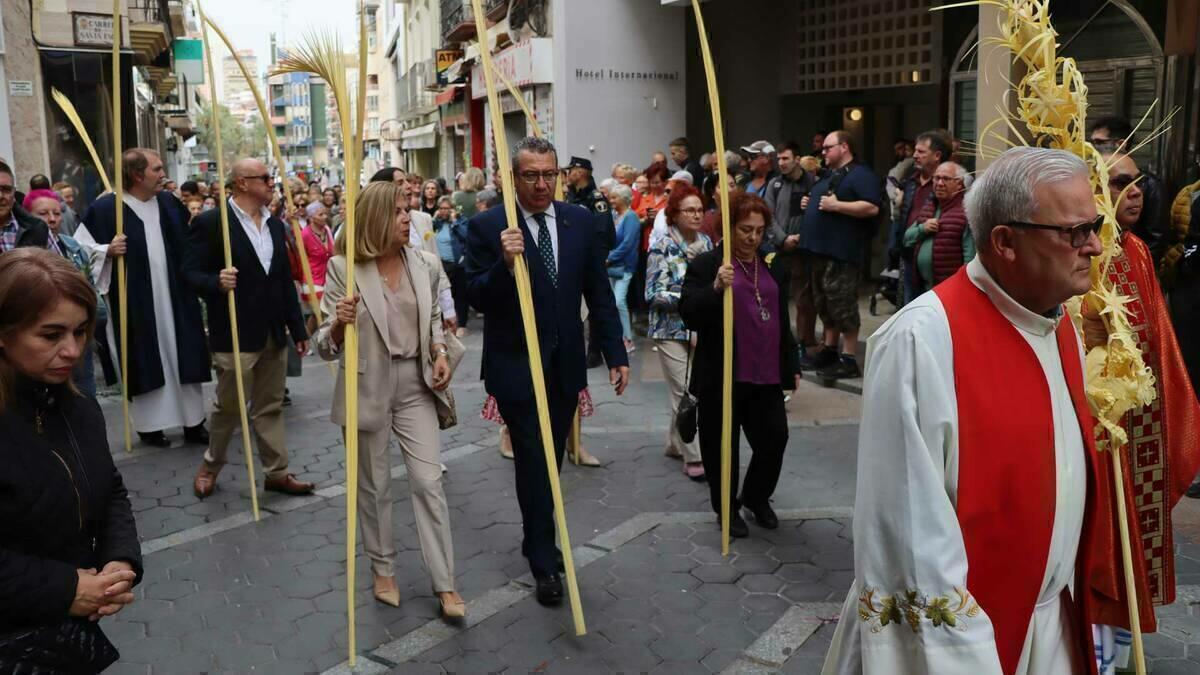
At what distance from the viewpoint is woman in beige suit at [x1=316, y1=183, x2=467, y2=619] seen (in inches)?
178

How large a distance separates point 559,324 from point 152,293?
386 cm

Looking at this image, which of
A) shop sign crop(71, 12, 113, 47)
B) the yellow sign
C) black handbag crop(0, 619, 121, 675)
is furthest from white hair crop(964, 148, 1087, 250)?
the yellow sign

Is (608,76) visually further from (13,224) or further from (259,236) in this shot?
(13,224)

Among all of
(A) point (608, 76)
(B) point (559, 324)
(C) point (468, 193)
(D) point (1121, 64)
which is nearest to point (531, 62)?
(A) point (608, 76)

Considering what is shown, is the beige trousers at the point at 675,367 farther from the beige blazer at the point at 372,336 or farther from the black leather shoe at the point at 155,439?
the black leather shoe at the point at 155,439

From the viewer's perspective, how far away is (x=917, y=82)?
489 inches

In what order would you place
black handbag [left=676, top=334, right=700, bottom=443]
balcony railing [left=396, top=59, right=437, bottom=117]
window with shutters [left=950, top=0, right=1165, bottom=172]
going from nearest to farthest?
black handbag [left=676, top=334, right=700, bottom=443] < window with shutters [left=950, top=0, right=1165, bottom=172] < balcony railing [left=396, top=59, right=437, bottom=117]

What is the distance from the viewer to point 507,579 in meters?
4.95

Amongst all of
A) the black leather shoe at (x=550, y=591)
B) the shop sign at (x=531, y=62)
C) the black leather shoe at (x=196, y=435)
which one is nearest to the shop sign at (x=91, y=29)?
the shop sign at (x=531, y=62)

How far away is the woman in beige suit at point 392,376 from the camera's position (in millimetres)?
4527

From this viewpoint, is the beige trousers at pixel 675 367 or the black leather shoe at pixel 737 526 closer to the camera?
the black leather shoe at pixel 737 526

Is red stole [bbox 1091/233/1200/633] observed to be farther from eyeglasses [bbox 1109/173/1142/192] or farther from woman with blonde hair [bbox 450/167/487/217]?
woman with blonde hair [bbox 450/167/487/217]

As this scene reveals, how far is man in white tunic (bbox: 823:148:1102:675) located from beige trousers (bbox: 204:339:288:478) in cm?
464

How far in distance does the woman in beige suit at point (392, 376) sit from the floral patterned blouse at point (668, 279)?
2038 mm
